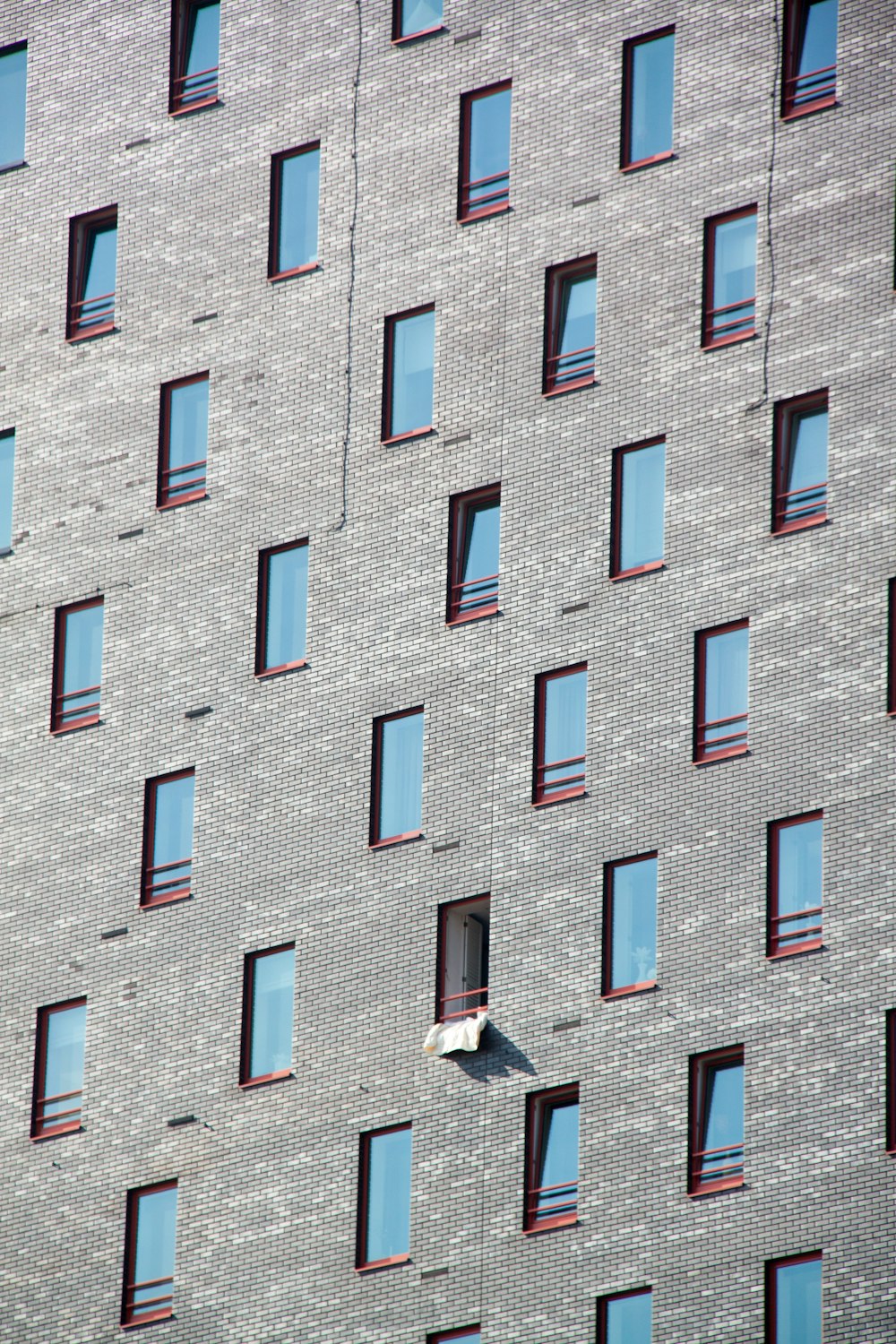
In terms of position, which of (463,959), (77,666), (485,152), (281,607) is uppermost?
(485,152)

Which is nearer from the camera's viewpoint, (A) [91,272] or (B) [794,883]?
(B) [794,883]

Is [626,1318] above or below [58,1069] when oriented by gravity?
below

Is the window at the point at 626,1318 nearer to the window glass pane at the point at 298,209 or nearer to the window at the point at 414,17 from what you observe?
the window glass pane at the point at 298,209

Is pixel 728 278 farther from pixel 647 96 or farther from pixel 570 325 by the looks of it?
pixel 647 96

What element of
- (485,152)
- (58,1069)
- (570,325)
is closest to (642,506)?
→ (570,325)

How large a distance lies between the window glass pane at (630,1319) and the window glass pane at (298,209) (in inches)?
723

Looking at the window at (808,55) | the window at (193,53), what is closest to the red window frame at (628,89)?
the window at (808,55)

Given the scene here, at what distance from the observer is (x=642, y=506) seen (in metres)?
54.9

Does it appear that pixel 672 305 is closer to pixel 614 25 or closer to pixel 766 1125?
pixel 614 25

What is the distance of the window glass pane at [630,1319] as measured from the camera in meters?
50.9

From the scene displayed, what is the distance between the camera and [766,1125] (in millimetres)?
50750

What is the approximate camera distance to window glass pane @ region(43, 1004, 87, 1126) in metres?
56.6

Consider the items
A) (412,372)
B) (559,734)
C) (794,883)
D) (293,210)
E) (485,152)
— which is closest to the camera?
(794,883)

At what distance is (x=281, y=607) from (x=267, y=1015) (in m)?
6.71
